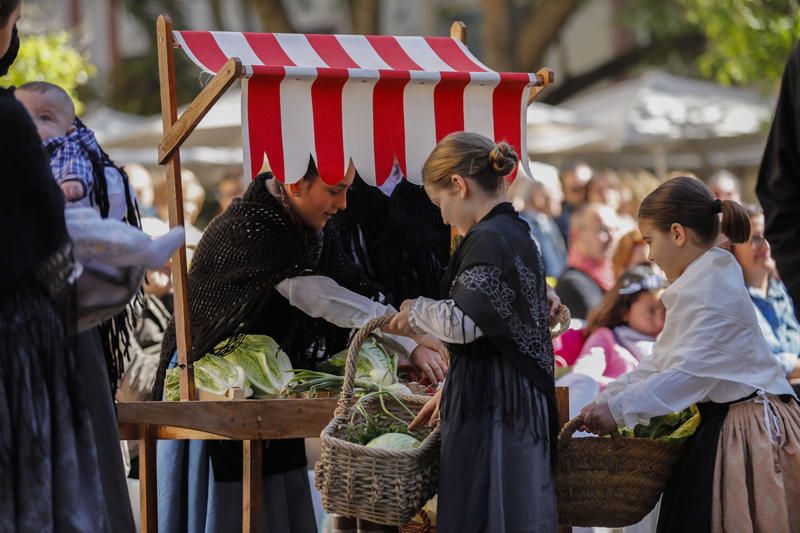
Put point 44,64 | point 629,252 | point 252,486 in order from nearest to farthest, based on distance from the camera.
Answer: point 252,486
point 629,252
point 44,64

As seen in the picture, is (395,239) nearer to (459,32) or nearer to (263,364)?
(263,364)

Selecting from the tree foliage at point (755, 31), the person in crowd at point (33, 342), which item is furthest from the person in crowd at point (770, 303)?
the tree foliage at point (755, 31)

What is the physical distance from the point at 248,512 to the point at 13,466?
190 centimetres

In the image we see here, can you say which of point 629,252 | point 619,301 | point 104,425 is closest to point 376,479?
point 104,425

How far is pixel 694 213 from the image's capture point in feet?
15.5

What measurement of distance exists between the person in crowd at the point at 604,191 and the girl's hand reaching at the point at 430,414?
675 cm

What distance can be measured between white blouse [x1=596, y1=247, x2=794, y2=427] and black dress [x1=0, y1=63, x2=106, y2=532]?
6.67 feet

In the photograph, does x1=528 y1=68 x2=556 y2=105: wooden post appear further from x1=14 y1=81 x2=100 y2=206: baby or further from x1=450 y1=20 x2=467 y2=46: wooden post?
x1=14 y1=81 x2=100 y2=206: baby

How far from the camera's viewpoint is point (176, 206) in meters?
5.11

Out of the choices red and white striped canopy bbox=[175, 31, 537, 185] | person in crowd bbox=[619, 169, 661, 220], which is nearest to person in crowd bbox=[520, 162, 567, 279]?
person in crowd bbox=[619, 169, 661, 220]

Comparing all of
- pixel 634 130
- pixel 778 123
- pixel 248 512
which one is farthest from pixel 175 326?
pixel 634 130

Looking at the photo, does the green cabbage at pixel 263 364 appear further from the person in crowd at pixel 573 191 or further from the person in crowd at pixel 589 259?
the person in crowd at pixel 573 191

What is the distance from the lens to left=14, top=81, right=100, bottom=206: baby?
13.9 ft

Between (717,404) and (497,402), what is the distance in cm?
94
